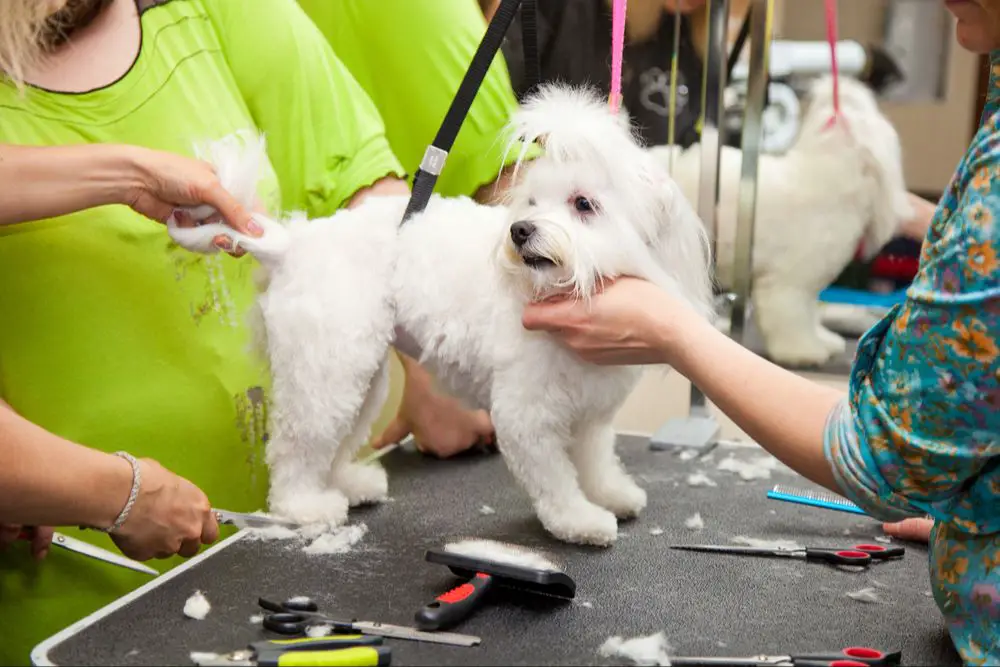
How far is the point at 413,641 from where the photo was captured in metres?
0.81

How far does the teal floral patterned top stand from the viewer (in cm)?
63

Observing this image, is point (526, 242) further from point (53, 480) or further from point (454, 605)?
point (53, 480)

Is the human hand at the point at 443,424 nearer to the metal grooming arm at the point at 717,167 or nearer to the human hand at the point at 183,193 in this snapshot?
the metal grooming arm at the point at 717,167

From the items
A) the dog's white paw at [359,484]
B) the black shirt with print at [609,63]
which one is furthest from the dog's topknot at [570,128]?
the dog's white paw at [359,484]

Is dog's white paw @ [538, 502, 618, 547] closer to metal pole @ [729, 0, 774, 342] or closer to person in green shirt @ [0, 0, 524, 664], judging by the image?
person in green shirt @ [0, 0, 524, 664]

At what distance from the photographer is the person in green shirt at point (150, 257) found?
43.3 inches

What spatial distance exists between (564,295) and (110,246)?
0.55m

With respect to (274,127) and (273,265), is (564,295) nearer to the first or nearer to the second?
(273,265)

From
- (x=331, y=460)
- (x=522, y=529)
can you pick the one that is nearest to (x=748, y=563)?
(x=522, y=529)

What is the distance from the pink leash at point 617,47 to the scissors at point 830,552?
507 millimetres

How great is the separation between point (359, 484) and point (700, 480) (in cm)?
45

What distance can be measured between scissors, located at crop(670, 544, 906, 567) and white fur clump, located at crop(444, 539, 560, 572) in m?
0.19

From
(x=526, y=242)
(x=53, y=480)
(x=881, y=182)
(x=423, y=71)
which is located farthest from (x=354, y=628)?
(x=881, y=182)

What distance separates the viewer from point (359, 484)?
3.90ft
